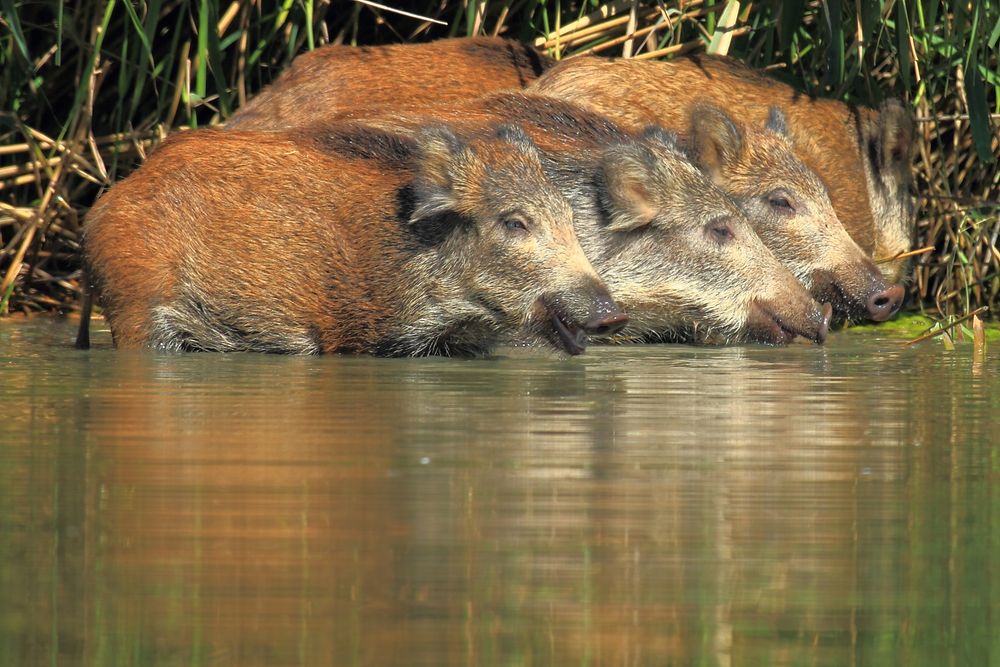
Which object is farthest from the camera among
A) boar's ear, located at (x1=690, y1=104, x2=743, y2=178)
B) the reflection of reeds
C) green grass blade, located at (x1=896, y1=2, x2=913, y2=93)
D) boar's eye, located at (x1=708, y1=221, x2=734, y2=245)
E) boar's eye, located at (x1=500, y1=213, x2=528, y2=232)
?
boar's ear, located at (x1=690, y1=104, x2=743, y2=178)

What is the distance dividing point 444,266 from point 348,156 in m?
0.73

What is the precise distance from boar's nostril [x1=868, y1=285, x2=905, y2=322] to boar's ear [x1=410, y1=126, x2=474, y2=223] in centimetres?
→ 209

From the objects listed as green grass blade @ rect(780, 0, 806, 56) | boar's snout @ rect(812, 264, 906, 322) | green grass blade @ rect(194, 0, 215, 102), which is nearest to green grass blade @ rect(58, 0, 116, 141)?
green grass blade @ rect(194, 0, 215, 102)

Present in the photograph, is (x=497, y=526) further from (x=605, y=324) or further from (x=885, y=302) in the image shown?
(x=885, y=302)

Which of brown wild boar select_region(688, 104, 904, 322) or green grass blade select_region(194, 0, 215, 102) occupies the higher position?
green grass blade select_region(194, 0, 215, 102)

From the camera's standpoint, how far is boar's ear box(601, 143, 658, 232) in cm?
791

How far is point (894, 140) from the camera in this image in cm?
891

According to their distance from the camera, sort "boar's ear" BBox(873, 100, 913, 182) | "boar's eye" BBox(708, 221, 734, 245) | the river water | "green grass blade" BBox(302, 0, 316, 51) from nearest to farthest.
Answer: the river water < "boar's eye" BBox(708, 221, 734, 245) < "green grass blade" BBox(302, 0, 316, 51) < "boar's ear" BBox(873, 100, 913, 182)

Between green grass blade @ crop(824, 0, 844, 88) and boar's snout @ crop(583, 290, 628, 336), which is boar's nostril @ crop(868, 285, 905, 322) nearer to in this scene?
green grass blade @ crop(824, 0, 844, 88)

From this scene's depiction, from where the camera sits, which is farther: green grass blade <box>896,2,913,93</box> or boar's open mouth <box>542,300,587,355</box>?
green grass blade <box>896,2,913,93</box>

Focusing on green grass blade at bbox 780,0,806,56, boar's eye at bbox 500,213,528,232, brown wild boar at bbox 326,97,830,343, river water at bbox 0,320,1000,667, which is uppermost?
river water at bbox 0,320,1000,667

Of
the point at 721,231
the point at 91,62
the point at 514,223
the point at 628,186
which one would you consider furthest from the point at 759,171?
the point at 91,62

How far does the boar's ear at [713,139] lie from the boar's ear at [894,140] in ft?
2.90

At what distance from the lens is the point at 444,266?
7.22 metres
